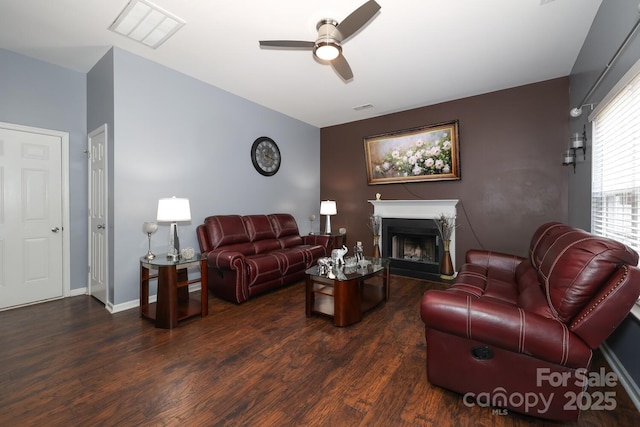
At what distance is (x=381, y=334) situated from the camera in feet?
8.16

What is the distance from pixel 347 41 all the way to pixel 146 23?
6.30 feet

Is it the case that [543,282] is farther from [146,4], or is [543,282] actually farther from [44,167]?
[44,167]

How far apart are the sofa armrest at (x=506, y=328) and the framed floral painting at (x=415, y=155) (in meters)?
3.19

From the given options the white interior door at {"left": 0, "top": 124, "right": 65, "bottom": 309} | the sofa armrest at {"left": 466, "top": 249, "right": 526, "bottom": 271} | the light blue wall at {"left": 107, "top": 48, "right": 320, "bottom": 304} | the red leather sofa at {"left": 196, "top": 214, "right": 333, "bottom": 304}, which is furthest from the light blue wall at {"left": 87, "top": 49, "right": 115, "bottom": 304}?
the sofa armrest at {"left": 466, "top": 249, "right": 526, "bottom": 271}

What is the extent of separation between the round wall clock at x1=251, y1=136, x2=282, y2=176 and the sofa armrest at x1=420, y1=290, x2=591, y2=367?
12.0 ft

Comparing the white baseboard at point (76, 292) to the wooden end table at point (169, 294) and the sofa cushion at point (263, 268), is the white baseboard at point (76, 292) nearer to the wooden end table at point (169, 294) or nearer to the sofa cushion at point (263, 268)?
the wooden end table at point (169, 294)

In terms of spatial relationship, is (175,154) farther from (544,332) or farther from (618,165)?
(618,165)

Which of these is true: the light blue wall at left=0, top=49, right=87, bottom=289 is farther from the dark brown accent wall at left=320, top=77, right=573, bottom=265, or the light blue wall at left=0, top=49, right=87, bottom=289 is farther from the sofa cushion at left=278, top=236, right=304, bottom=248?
the dark brown accent wall at left=320, top=77, right=573, bottom=265

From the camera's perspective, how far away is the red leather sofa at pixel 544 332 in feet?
4.24

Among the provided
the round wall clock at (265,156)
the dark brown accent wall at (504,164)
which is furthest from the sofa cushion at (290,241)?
the dark brown accent wall at (504,164)

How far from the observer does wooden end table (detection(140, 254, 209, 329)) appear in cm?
256

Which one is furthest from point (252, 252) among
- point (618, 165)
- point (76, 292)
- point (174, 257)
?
point (618, 165)

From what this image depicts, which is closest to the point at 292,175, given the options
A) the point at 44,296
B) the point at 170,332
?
the point at 170,332

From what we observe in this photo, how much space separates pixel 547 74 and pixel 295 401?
14.9 feet
